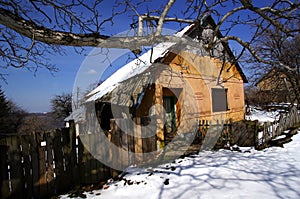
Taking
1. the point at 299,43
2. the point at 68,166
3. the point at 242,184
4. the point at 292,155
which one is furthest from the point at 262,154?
the point at 299,43

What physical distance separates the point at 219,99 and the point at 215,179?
786cm

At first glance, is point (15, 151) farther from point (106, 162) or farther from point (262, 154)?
point (262, 154)

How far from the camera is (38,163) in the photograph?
3.31 metres

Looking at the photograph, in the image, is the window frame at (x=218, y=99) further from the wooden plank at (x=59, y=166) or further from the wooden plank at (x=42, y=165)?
the wooden plank at (x=42, y=165)

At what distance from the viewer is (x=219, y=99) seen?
1095 cm

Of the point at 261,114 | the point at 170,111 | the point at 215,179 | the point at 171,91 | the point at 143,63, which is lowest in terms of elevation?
the point at 261,114

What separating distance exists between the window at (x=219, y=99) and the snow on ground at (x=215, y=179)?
5.29 metres

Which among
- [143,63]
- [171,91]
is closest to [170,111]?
[171,91]

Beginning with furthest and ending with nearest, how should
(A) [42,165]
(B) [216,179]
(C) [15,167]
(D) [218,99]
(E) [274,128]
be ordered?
(D) [218,99]
(E) [274,128]
(B) [216,179]
(A) [42,165]
(C) [15,167]

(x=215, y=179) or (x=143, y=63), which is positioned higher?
(x=143, y=63)

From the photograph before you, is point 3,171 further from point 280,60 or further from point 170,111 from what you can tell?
point 280,60

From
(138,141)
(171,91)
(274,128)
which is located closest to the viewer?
(138,141)

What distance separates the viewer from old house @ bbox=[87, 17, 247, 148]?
6.91 metres

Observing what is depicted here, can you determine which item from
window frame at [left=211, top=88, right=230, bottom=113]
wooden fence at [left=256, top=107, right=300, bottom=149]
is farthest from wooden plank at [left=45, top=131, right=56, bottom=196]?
window frame at [left=211, top=88, right=230, bottom=113]
